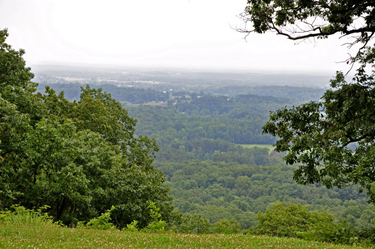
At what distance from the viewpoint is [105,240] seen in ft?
31.3

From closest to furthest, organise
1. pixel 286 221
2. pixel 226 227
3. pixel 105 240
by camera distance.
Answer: pixel 105 240 < pixel 226 227 < pixel 286 221

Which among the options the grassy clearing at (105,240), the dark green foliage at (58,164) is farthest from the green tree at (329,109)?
the dark green foliage at (58,164)

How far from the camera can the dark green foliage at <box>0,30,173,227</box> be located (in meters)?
14.0

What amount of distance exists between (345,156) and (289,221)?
24.6 metres

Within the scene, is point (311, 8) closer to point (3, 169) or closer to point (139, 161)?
point (3, 169)

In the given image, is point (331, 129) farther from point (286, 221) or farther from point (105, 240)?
point (286, 221)

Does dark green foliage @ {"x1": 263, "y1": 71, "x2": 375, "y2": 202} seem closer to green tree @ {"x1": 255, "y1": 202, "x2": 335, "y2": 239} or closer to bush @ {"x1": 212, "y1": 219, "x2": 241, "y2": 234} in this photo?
bush @ {"x1": 212, "y1": 219, "x2": 241, "y2": 234}

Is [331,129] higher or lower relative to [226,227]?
higher

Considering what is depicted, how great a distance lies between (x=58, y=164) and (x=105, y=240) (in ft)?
21.6

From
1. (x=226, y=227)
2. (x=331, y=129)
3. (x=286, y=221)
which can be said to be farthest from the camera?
(x=286, y=221)

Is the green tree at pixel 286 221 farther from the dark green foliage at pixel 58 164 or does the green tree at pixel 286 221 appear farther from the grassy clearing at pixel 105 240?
the grassy clearing at pixel 105 240

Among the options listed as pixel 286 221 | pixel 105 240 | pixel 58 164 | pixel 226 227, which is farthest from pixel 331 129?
pixel 286 221

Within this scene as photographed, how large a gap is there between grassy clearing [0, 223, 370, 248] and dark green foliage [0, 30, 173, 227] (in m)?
3.57

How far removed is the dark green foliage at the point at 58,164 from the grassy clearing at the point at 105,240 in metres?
3.57
